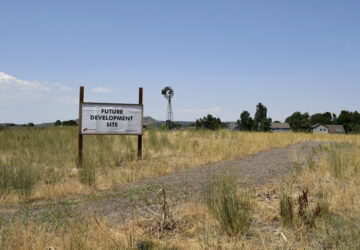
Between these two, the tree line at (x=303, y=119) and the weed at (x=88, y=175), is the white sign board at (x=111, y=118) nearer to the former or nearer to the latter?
the weed at (x=88, y=175)

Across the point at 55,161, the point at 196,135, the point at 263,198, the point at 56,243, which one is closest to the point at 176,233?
the point at 56,243

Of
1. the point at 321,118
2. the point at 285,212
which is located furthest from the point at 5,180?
the point at 321,118

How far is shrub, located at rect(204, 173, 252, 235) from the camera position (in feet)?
11.9

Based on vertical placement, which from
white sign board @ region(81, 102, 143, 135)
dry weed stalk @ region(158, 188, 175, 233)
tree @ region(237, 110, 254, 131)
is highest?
tree @ region(237, 110, 254, 131)

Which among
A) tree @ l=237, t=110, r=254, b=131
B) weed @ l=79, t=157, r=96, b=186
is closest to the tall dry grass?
weed @ l=79, t=157, r=96, b=186

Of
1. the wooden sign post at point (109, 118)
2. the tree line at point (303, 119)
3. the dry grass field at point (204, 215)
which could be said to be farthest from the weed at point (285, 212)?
the tree line at point (303, 119)

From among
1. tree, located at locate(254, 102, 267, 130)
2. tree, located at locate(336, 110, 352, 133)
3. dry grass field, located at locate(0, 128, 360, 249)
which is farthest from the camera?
tree, located at locate(254, 102, 267, 130)

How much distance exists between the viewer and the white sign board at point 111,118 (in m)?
11.1

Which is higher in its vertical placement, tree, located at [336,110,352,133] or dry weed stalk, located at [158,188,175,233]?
tree, located at [336,110,352,133]

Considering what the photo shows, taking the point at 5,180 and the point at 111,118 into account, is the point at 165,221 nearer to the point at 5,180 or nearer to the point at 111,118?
the point at 5,180

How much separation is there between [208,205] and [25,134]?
14151 millimetres

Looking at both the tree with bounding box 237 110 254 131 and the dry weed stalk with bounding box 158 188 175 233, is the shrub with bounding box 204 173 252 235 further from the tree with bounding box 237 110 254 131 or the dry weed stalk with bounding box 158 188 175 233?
the tree with bounding box 237 110 254 131

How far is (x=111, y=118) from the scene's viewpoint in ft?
37.8

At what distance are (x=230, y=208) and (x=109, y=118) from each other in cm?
849
